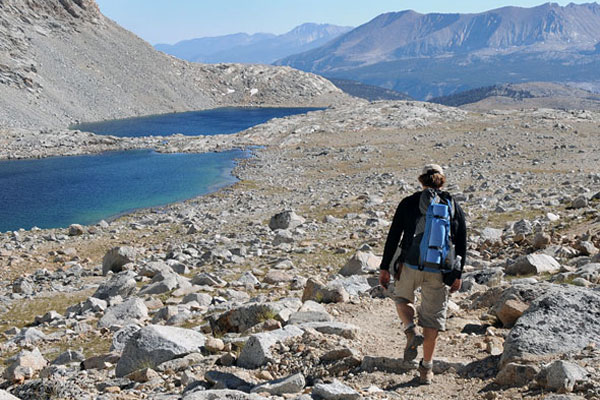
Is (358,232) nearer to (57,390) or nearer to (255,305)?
(255,305)

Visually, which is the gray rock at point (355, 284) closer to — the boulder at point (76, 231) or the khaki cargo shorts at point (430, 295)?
the khaki cargo shorts at point (430, 295)

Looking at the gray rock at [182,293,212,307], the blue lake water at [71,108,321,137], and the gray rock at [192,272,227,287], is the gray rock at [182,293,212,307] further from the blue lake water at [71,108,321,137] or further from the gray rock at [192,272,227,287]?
the blue lake water at [71,108,321,137]

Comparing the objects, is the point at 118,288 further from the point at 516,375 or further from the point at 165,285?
the point at 516,375

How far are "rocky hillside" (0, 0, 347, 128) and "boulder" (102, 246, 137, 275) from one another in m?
74.8

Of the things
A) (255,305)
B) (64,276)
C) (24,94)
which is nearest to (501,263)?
(255,305)

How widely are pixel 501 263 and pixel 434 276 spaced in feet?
28.1

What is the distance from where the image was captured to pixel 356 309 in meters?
10.7

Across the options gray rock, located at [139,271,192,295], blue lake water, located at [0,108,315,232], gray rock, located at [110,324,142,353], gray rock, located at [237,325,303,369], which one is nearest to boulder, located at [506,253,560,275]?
gray rock, located at [237,325,303,369]

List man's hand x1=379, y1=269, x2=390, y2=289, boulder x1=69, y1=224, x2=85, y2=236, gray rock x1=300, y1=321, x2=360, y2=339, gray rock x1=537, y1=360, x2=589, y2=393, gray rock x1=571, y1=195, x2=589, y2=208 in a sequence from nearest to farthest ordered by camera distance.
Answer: gray rock x1=537, y1=360, x2=589, y2=393
man's hand x1=379, y1=269, x2=390, y2=289
gray rock x1=300, y1=321, x2=360, y2=339
gray rock x1=571, y1=195, x2=589, y2=208
boulder x1=69, y1=224, x2=85, y2=236

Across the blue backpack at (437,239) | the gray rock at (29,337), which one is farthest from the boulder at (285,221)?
the blue backpack at (437,239)

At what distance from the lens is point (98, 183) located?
166 ft

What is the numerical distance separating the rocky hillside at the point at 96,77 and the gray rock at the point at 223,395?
9010cm

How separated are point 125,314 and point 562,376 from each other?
33.7 ft

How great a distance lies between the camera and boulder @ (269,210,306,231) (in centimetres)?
2540
